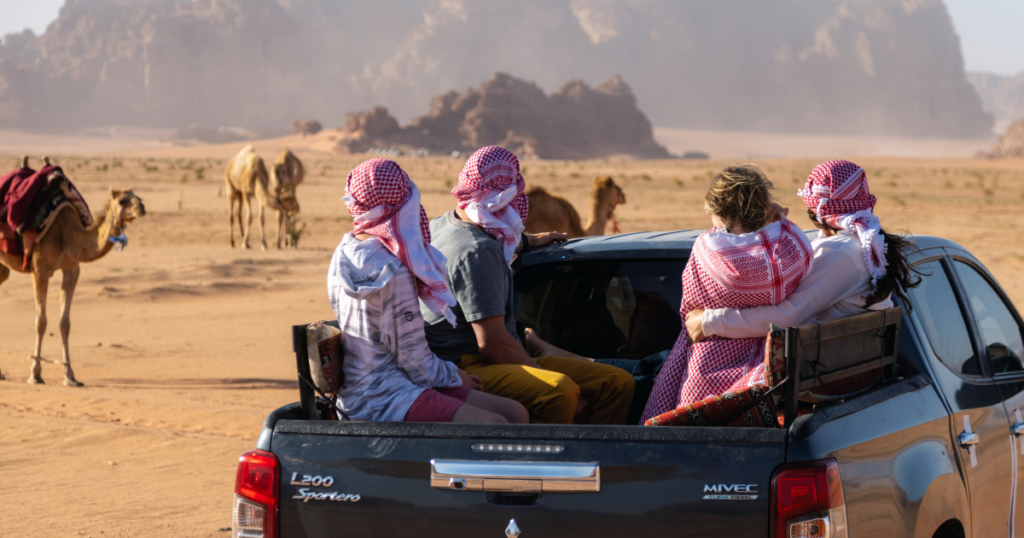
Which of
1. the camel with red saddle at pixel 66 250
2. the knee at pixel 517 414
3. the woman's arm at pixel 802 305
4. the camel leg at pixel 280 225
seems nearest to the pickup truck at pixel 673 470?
the woman's arm at pixel 802 305

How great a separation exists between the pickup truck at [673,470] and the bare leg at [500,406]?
1.84ft

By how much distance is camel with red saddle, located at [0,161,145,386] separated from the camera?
1010 cm

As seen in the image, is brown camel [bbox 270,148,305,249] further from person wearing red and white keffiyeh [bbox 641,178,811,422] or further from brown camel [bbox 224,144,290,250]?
person wearing red and white keffiyeh [bbox 641,178,811,422]

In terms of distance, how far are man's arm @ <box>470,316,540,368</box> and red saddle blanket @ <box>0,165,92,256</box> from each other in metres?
7.35

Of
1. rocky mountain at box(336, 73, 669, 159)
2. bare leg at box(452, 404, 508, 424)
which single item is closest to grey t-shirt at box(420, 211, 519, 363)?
bare leg at box(452, 404, 508, 424)

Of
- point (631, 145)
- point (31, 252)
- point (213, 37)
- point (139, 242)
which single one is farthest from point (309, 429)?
point (213, 37)

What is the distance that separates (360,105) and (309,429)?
18803cm

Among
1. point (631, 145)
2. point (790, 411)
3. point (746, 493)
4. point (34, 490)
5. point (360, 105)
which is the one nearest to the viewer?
point (746, 493)

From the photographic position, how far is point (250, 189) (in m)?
23.5

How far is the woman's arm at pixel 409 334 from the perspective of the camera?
11.4 ft

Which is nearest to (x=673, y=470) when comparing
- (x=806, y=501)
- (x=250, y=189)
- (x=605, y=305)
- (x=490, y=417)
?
(x=806, y=501)

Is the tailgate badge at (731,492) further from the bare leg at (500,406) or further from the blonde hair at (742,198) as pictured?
the blonde hair at (742,198)

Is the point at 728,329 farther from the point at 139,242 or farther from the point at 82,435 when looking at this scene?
the point at 139,242

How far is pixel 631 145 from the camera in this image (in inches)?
5187
